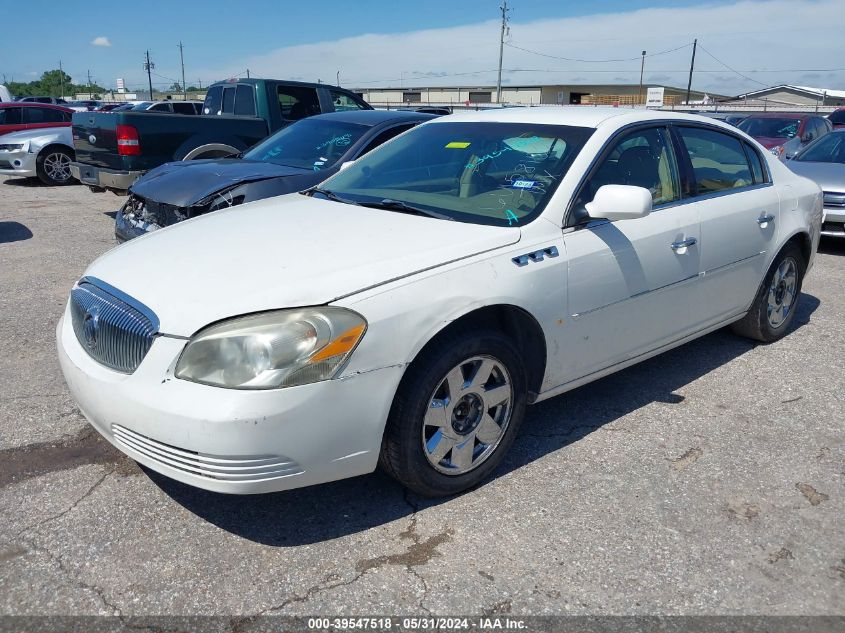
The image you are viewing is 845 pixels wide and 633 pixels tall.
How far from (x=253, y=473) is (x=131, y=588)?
60 centimetres

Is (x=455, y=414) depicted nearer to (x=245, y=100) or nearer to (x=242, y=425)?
(x=242, y=425)

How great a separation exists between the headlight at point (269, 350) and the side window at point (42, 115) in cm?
1553

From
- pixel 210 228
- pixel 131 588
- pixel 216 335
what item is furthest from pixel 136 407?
pixel 210 228

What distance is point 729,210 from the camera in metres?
4.36

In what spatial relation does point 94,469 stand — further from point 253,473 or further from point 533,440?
point 533,440

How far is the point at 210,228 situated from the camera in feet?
11.8

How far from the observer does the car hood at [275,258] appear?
2.68m

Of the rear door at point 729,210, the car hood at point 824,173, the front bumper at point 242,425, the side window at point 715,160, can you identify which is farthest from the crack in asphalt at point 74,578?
the car hood at point 824,173

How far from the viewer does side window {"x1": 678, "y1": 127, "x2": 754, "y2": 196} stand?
429 cm

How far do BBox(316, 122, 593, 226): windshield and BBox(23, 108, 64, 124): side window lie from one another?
1392 centimetres

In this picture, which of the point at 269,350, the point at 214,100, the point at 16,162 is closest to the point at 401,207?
the point at 269,350

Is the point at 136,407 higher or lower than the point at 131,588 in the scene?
higher

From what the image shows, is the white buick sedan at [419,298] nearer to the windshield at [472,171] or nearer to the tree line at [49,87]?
the windshield at [472,171]

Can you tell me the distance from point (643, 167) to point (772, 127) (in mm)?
13614
